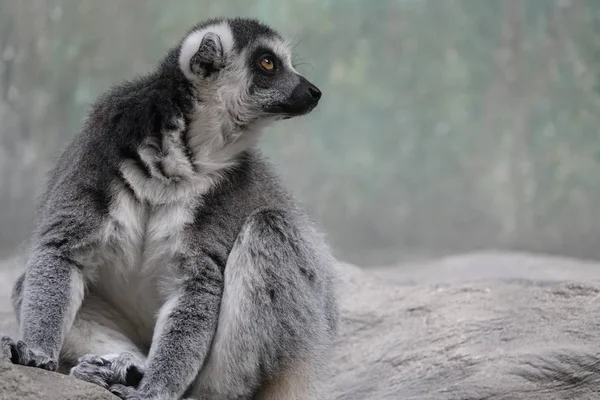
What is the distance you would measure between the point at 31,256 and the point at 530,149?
579cm

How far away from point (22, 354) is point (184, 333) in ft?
2.35

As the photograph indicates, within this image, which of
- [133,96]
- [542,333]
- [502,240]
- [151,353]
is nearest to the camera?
[151,353]

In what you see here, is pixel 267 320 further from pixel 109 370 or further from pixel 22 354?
pixel 22 354

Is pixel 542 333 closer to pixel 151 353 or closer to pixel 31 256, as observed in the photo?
pixel 151 353

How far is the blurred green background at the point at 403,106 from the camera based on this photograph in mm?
8531

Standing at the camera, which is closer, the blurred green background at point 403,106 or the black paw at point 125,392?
the black paw at point 125,392

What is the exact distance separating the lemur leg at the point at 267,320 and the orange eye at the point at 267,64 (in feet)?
2.88

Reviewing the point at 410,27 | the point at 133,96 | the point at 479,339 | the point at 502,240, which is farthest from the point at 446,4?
the point at 133,96

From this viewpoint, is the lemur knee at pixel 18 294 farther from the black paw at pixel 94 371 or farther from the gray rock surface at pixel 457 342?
the gray rock surface at pixel 457 342

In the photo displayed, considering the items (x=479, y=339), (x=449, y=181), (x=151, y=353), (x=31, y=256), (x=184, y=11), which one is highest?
(x=184, y=11)

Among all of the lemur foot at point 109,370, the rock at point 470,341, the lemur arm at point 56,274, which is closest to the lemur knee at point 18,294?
the lemur arm at point 56,274

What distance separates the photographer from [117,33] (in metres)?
8.70

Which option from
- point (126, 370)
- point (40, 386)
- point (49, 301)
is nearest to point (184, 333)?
point (126, 370)

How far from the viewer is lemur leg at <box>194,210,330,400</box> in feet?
13.3
